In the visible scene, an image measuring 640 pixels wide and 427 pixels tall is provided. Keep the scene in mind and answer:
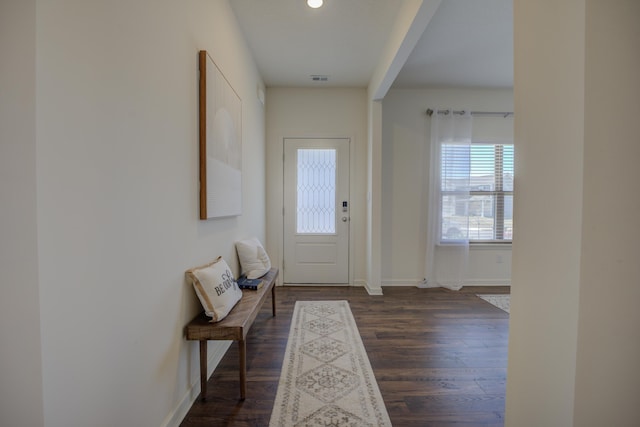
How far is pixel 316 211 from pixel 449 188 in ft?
6.14

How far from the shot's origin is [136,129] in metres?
1.13

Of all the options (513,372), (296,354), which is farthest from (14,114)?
(296,354)

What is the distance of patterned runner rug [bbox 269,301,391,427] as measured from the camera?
150 cm

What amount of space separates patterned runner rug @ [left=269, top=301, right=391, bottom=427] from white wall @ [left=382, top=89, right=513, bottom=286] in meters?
1.64

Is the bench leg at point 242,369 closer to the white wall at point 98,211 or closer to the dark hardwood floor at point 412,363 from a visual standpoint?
the dark hardwood floor at point 412,363

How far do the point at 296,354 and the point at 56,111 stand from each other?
6.54 feet

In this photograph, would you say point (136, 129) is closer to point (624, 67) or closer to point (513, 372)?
point (624, 67)

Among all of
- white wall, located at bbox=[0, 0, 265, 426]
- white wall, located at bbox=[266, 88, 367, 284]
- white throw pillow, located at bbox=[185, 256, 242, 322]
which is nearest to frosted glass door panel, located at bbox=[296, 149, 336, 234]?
white wall, located at bbox=[266, 88, 367, 284]

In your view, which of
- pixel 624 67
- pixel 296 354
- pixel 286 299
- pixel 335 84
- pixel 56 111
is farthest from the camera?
pixel 335 84

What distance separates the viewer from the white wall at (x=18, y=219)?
28.2 inches

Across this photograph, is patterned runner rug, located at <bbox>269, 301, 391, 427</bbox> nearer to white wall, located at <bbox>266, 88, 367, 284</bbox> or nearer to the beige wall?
the beige wall

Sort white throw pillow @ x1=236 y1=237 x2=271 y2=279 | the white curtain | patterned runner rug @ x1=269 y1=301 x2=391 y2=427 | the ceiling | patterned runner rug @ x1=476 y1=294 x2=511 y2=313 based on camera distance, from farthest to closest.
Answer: the white curtain < patterned runner rug @ x1=476 y1=294 x2=511 y2=313 < white throw pillow @ x1=236 y1=237 x2=271 y2=279 < the ceiling < patterned runner rug @ x1=269 y1=301 x2=391 y2=427

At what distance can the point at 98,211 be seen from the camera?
0.94m

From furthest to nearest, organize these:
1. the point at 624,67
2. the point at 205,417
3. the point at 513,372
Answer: the point at 205,417, the point at 513,372, the point at 624,67
